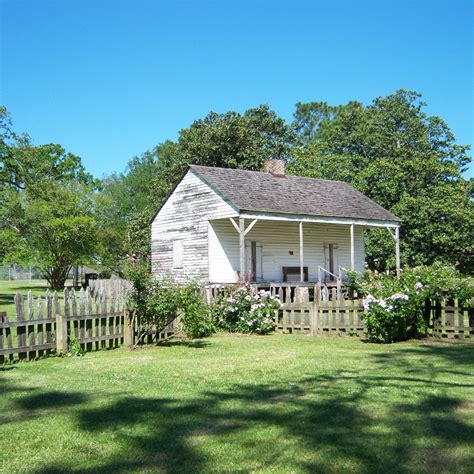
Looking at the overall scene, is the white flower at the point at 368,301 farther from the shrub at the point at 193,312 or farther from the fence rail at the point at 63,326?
the fence rail at the point at 63,326

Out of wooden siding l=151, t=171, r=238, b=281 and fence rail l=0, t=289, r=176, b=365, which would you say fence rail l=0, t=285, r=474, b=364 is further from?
wooden siding l=151, t=171, r=238, b=281

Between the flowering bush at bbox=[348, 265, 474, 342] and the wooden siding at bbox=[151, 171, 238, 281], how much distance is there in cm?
1129

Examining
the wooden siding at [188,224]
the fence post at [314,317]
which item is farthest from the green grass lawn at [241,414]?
the wooden siding at [188,224]

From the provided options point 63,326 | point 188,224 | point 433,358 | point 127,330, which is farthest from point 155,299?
point 188,224

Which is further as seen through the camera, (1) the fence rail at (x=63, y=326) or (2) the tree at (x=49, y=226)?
(2) the tree at (x=49, y=226)

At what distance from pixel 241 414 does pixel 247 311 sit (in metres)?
9.84

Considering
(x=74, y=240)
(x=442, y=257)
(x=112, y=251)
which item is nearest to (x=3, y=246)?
(x=74, y=240)

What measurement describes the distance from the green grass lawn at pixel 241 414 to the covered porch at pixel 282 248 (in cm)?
1272

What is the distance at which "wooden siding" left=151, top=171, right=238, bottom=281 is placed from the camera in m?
25.9

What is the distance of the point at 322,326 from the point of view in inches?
588

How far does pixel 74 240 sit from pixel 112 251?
8.07 metres

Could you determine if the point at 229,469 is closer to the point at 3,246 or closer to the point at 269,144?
the point at 3,246

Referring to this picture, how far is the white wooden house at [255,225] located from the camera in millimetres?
25438

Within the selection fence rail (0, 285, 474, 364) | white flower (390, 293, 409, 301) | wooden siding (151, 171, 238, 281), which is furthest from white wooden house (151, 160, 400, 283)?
white flower (390, 293, 409, 301)
